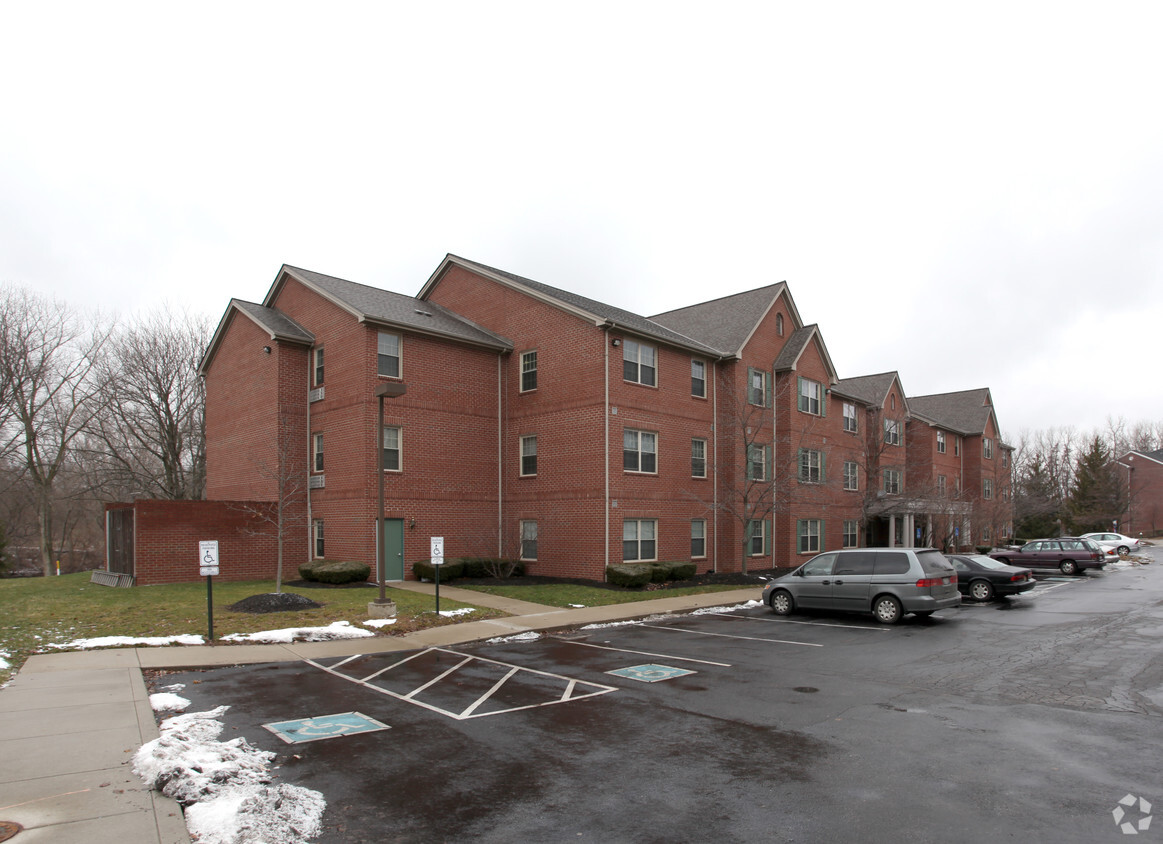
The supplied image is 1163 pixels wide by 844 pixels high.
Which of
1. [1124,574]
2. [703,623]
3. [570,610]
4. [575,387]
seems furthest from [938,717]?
[1124,574]

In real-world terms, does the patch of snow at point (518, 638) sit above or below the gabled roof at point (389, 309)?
below

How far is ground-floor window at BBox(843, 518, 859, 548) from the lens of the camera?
118 feet

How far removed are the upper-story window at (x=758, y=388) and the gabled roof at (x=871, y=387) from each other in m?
9.61

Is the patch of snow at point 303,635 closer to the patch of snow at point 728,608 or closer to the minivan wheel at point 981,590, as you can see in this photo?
the patch of snow at point 728,608

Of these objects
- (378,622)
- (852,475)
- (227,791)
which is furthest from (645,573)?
(852,475)

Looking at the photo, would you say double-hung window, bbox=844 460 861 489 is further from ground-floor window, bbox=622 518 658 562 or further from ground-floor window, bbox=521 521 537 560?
ground-floor window, bbox=521 521 537 560

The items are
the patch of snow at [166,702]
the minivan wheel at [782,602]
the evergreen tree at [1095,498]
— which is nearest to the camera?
the patch of snow at [166,702]

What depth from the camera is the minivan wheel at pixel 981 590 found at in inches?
862

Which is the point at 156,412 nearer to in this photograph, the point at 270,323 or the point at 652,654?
the point at 270,323

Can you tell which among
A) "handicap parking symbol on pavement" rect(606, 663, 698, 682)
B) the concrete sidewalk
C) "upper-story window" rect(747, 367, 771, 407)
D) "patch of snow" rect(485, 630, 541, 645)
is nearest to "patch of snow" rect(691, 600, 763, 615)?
the concrete sidewalk

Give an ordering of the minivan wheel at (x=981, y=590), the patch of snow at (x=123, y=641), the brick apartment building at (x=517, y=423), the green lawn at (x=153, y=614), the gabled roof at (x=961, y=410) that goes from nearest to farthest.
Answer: the patch of snow at (x=123, y=641)
the green lawn at (x=153, y=614)
the minivan wheel at (x=981, y=590)
the brick apartment building at (x=517, y=423)
the gabled roof at (x=961, y=410)

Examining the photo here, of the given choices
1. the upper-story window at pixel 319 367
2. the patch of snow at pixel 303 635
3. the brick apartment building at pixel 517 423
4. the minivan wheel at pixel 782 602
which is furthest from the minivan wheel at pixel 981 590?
the upper-story window at pixel 319 367

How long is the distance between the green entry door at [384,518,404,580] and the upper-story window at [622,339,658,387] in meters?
8.92

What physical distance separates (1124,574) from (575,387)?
26954 mm
